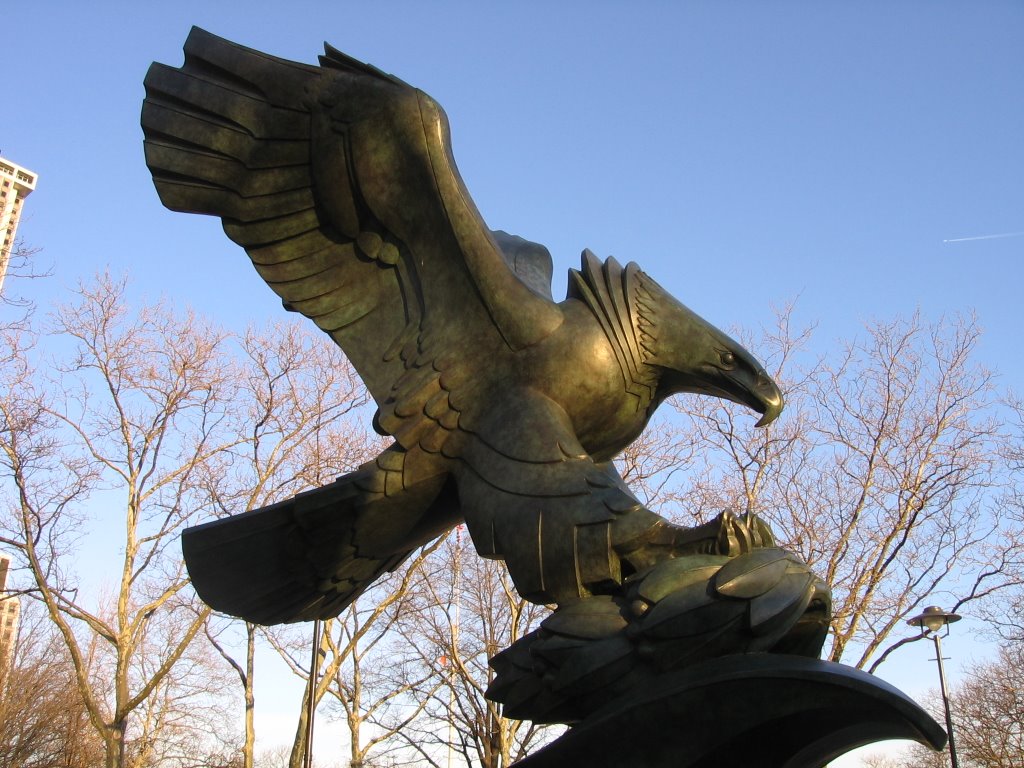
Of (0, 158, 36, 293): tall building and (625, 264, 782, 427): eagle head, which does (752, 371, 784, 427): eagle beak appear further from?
(0, 158, 36, 293): tall building

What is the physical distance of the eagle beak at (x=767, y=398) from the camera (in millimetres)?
4656

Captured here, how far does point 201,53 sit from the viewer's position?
475cm

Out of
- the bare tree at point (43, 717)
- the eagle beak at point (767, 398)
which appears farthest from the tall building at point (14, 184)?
the eagle beak at point (767, 398)

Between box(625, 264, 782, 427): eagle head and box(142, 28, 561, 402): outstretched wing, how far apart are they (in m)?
0.50

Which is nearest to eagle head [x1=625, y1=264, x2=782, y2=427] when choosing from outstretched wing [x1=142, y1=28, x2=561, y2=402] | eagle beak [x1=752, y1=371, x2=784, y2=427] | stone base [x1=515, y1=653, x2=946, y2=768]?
eagle beak [x1=752, y1=371, x2=784, y2=427]

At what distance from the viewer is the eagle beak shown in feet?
15.3

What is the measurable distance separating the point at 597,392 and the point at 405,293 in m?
1.17

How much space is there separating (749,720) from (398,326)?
103 inches

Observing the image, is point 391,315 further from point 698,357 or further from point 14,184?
point 14,184

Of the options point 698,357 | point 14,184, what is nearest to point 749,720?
point 698,357

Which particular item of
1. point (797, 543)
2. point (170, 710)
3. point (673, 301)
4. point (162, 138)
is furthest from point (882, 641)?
point (170, 710)

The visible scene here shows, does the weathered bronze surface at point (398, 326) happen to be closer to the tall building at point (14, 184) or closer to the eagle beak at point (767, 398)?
the eagle beak at point (767, 398)

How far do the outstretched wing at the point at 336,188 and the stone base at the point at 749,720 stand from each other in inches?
74.6

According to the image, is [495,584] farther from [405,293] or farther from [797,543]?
[405,293]
